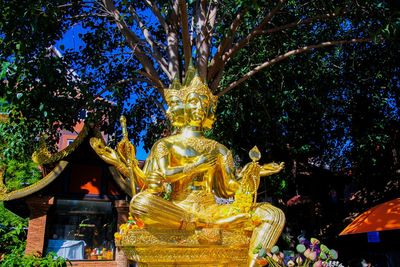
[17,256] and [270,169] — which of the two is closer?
[270,169]

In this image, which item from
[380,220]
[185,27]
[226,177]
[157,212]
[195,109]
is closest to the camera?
[157,212]

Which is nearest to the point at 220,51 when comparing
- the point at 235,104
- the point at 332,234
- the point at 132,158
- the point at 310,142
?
the point at 235,104

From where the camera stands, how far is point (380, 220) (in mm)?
7141

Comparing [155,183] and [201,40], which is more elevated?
[201,40]

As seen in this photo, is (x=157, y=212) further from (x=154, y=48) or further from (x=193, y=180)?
(x=154, y=48)

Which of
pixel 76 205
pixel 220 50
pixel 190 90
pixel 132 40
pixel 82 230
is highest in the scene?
pixel 132 40

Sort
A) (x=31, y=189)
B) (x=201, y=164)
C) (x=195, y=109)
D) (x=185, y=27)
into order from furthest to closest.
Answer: (x=31, y=189) → (x=185, y=27) → (x=195, y=109) → (x=201, y=164)

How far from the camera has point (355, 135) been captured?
8.99 m

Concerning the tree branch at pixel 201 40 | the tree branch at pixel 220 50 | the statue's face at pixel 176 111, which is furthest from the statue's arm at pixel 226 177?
the tree branch at pixel 220 50

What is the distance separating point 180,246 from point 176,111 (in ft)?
5.85

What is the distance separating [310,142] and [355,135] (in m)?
1.47

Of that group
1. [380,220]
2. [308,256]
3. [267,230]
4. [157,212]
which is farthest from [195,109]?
[380,220]

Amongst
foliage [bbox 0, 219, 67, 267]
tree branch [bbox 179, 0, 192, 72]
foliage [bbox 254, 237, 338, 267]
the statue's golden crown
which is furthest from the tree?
foliage [bbox 254, 237, 338, 267]

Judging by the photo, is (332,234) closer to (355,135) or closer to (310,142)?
(310,142)
